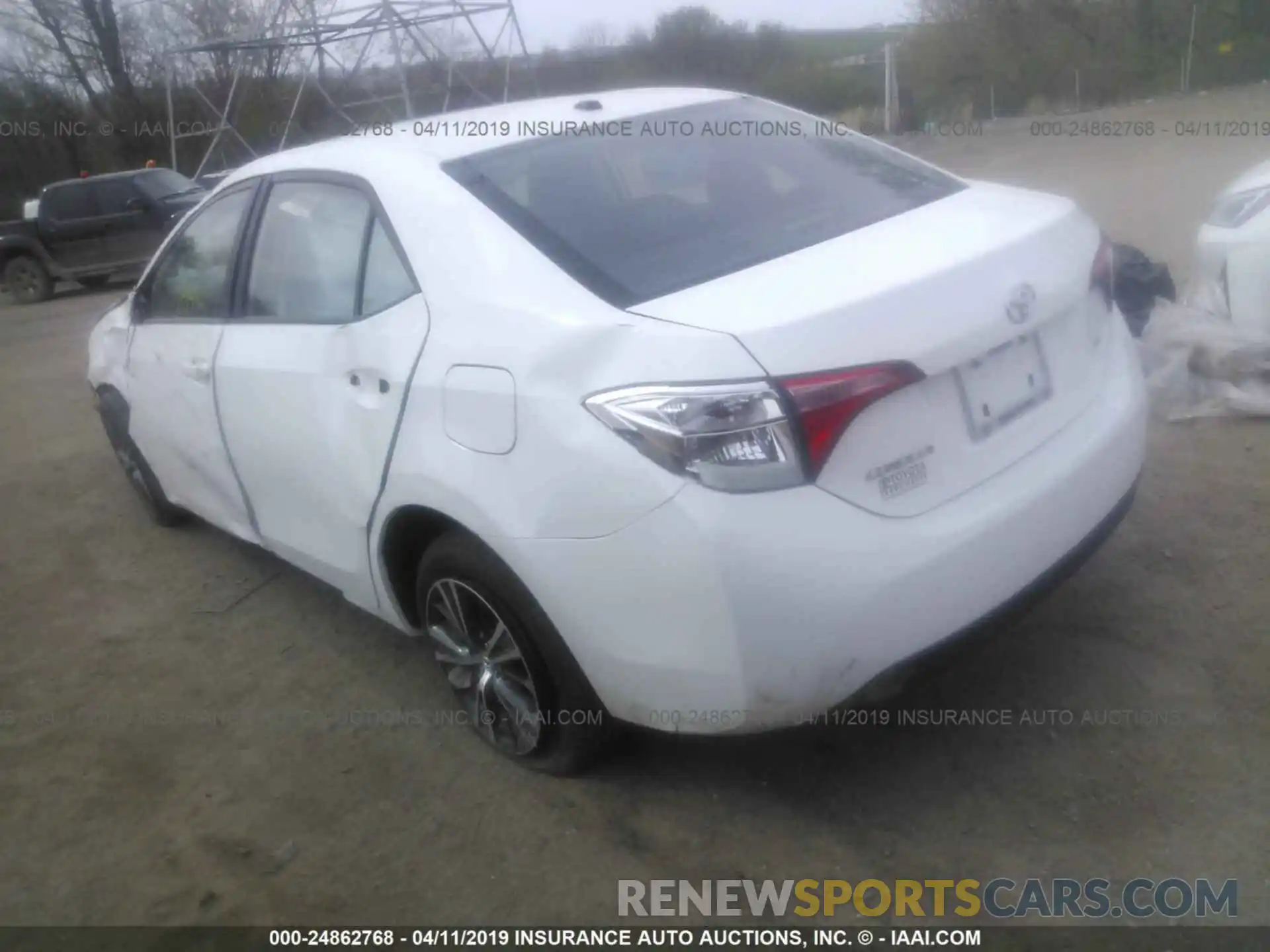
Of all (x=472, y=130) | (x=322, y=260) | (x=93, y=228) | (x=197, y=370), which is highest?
(x=472, y=130)

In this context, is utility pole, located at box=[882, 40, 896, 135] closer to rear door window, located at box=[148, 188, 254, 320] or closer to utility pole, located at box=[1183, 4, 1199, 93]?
utility pole, located at box=[1183, 4, 1199, 93]

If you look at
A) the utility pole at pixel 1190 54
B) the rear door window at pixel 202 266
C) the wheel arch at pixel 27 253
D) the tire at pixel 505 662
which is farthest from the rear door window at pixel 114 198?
the utility pole at pixel 1190 54

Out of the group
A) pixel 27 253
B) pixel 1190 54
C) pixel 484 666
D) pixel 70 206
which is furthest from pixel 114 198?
pixel 1190 54

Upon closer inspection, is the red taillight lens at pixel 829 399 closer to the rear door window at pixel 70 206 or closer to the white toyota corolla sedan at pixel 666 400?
the white toyota corolla sedan at pixel 666 400

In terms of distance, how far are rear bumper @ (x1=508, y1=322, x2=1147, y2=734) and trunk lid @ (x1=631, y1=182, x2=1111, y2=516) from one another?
0.08 metres

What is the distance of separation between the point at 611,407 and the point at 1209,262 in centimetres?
400

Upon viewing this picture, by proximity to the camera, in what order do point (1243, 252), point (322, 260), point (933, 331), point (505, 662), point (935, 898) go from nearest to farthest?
point (933, 331), point (935, 898), point (505, 662), point (322, 260), point (1243, 252)

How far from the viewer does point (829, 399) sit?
2.29m

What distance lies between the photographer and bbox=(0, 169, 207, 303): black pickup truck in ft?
52.5

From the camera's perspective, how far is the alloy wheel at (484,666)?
9.64ft

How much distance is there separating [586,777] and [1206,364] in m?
3.54

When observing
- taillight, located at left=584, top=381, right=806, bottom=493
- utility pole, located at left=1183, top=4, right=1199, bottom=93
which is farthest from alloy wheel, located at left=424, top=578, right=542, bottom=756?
utility pole, located at left=1183, top=4, right=1199, bottom=93

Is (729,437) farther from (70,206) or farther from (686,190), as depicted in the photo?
(70,206)

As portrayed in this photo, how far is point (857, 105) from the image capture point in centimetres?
2409
